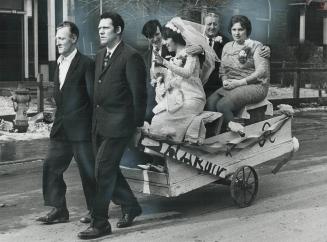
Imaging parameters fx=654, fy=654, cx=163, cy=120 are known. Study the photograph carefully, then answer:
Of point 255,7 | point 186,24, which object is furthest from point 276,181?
point 255,7

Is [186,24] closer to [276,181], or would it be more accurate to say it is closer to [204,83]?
[204,83]

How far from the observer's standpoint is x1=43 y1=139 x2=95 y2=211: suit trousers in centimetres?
619

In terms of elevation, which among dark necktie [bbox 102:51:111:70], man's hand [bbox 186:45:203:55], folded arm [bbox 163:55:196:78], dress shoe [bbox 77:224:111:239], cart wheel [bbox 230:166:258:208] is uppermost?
man's hand [bbox 186:45:203:55]

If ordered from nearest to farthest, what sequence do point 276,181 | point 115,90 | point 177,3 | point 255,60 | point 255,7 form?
point 115,90 → point 255,60 → point 276,181 → point 177,3 → point 255,7

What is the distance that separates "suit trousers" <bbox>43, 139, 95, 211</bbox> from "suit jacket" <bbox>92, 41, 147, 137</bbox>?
42cm

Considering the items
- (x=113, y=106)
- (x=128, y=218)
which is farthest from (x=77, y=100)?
(x=128, y=218)

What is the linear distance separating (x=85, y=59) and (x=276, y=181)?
343cm

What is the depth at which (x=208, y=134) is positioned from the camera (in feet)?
22.8

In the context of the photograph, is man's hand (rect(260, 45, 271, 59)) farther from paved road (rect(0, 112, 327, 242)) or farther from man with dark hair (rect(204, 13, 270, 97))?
paved road (rect(0, 112, 327, 242))

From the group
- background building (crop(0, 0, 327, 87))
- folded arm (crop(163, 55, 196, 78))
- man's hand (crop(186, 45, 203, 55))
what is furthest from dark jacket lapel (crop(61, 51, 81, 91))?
background building (crop(0, 0, 327, 87))

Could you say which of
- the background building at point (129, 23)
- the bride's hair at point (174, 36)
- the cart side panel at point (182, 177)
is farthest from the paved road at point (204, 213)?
the background building at point (129, 23)

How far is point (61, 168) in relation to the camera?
6.32 meters

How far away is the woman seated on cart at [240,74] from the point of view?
7.20m

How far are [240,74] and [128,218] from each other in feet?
7.48
